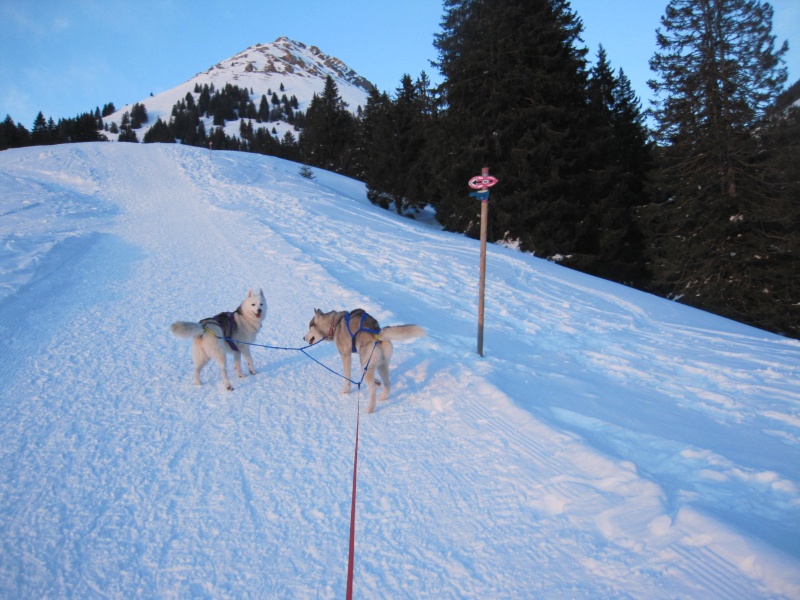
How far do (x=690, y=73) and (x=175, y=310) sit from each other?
793 inches

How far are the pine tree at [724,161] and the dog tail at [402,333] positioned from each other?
16.1 meters

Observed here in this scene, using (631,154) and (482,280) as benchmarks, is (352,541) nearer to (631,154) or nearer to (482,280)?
(482,280)

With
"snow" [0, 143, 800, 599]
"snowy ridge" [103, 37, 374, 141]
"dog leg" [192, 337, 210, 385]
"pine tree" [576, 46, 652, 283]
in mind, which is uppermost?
"snowy ridge" [103, 37, 374, 141]

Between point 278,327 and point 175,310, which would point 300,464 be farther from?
point 175,310

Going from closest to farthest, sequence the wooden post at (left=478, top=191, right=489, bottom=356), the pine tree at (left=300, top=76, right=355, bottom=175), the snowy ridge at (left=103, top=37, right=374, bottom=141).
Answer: the wooden post at (left=478, top=191, right=489, bottom=356) → the pine tree at (left=300, top=76, right=355, bottom=175) → the snowy ridge at (left=103, top=37, right=374, bottom=141)

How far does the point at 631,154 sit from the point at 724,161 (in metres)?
9.66

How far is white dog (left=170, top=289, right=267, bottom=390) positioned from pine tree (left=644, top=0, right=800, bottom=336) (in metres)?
17.4

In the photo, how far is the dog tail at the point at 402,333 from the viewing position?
5.04m

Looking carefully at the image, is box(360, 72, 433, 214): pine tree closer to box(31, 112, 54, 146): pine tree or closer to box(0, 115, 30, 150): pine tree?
box(31, 112, 54, 146): pine tree

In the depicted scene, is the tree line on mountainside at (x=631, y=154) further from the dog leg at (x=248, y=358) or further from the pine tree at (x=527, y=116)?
the dog leg at (x=248, y=358)

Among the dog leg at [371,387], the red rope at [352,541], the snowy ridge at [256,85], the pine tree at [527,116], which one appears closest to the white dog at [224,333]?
the dog leg at [371,387]

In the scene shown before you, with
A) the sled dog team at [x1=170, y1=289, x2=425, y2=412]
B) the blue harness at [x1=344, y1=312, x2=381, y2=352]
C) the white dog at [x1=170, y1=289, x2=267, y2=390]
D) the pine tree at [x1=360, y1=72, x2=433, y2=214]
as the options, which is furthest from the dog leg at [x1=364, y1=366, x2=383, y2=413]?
the pine tree at [x1=360, y1=72, x2=433, y2=214]

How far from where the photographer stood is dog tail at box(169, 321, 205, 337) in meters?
5.38

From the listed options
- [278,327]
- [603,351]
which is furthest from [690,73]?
[278,327]
